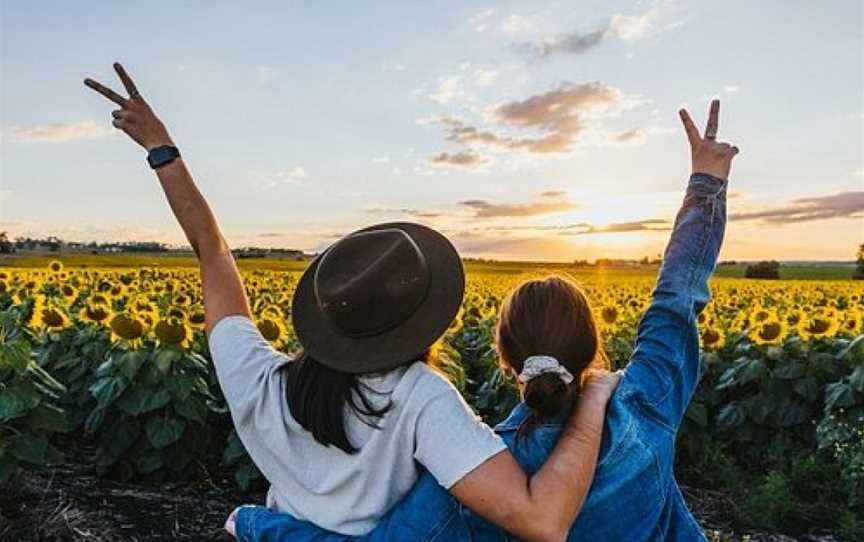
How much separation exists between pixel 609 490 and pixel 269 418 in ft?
2.42

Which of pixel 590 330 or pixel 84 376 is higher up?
pixel 590 330

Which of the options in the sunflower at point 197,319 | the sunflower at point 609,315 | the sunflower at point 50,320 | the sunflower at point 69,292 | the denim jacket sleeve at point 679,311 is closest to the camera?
the denim jacket sleeve at point 679,311

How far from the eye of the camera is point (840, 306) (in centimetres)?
1336

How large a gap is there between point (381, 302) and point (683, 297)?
0.77 meters

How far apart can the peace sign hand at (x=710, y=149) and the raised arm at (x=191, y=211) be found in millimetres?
1178

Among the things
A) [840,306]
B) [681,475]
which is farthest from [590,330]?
[840,306]

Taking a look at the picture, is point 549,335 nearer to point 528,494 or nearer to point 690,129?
point 528,494

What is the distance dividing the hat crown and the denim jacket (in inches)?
13.2

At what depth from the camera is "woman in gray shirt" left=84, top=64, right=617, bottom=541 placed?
194 cm

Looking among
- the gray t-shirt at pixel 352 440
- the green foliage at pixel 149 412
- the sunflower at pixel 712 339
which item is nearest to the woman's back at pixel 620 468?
the gray t-shirt at pixel 352 440

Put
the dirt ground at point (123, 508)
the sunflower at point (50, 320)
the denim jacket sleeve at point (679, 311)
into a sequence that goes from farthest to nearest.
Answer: the sunflower at point (50, 320) < the dirt ground at point (123, 508) < the denim jacket sleeve at point (679, 311)

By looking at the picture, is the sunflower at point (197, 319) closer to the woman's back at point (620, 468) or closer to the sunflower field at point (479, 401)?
the sunflower field at point (479, 401)

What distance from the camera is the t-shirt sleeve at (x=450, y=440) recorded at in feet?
6.32

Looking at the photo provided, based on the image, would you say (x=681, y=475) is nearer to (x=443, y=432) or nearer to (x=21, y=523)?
(x=21, y=523)
